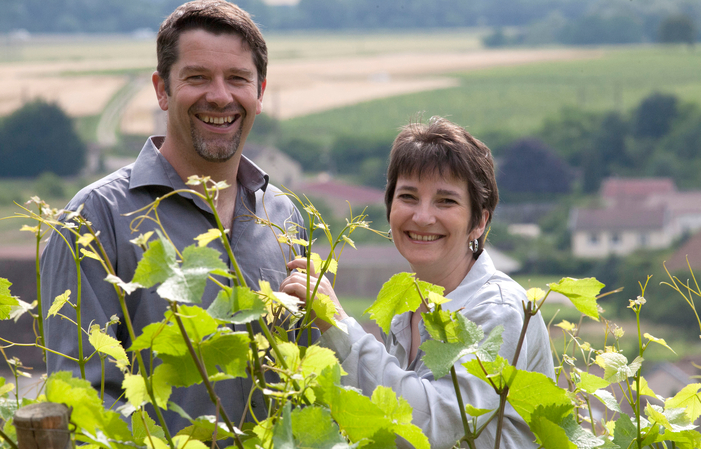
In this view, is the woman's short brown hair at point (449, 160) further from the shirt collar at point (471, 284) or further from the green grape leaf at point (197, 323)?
the green grape leaf at point (197, 323)

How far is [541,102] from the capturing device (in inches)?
2879

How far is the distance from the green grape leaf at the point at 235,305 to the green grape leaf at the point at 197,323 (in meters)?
0.02

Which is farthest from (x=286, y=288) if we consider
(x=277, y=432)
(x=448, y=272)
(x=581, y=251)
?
(x=581, y=251)

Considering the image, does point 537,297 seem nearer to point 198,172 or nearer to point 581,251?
point 198,172

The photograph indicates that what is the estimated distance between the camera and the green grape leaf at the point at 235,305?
102 centimetres

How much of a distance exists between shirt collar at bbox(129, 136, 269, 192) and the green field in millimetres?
63607

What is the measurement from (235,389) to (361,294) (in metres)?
53.0

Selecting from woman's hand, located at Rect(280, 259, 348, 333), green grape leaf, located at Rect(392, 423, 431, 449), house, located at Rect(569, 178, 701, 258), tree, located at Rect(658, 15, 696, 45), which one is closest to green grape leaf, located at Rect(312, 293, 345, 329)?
woman's hand, located at Rect(280, 259, 348, 333)

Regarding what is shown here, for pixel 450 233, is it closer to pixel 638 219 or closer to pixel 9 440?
pixel 9 440

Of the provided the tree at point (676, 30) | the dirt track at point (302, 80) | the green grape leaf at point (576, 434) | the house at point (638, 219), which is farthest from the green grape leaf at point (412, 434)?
the tree at point (676, 30)

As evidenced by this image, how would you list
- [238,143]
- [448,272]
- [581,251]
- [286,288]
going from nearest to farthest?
[286,288]
[448,272]
[238,143]
[581,251]

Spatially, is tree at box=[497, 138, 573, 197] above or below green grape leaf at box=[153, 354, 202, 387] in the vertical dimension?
below

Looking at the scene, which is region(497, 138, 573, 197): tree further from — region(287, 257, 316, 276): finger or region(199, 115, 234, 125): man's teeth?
region(287, 257, 316, 276): finger

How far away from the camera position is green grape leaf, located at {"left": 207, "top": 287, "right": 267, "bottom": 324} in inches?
40.3
